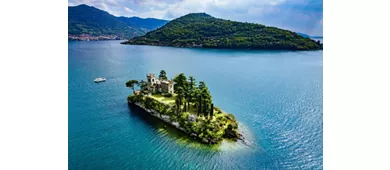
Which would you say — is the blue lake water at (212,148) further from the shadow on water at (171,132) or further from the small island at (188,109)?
the small island at (188,109)

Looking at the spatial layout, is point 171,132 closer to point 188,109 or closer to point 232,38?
point 188,109

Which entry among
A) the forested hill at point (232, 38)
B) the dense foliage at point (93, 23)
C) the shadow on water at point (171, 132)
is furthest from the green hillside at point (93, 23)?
the shadow on water at point (171, 132)

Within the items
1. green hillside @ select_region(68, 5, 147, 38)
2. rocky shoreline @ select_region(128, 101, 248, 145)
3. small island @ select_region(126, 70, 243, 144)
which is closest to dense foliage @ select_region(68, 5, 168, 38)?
green hillside @ select_region(68, 5, 147, 38)

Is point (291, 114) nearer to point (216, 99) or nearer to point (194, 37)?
point (216, 99)

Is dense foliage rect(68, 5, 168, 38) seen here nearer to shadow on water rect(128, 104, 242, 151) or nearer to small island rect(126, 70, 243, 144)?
small island rect(126, 70, 243, 144)

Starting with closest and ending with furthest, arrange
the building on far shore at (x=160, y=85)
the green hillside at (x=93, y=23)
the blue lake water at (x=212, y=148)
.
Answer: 1. the blue lake water at (x=212, y=148)
2. the building on far shore at (x=160, y=85)
3. the green hillside at (x=93, y=23)

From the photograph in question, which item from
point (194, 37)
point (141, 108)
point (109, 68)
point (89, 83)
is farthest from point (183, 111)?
point (194, 37)
